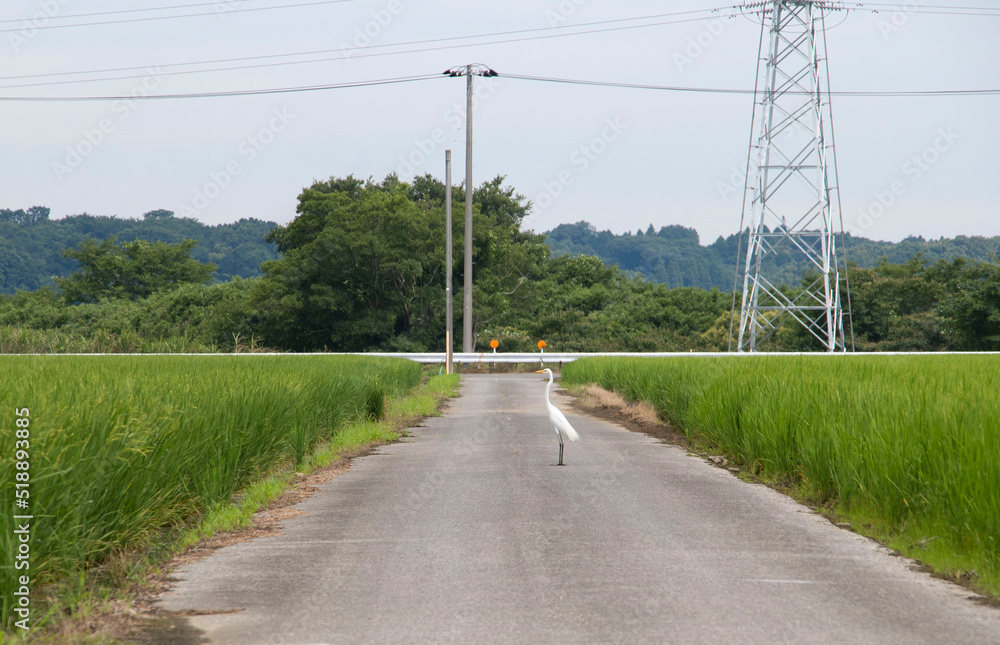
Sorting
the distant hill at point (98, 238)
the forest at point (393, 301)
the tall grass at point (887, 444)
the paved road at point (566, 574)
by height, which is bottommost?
the paved road at point (566, 574)

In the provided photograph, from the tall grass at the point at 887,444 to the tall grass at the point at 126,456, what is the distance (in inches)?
216

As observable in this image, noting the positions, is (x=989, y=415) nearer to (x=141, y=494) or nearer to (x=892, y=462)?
(x=892, y=462)

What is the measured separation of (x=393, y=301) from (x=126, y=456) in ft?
136

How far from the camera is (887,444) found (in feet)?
22.6

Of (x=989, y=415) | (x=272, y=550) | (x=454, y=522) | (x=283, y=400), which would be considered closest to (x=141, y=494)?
(x=272, y=550)

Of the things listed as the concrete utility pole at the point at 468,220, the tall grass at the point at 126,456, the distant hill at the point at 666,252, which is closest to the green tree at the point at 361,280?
the concrete utility pole at the point at 468,220

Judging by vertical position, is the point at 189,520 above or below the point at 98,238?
below

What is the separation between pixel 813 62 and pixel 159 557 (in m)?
34.9

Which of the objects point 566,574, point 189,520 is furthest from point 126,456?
point 566,574

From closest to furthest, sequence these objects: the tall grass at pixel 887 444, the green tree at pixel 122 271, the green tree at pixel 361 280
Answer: the tall grass at pixel 887 444
the green tree at pixel 361 280
the green tree at pixel 122 271

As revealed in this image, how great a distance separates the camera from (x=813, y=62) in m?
34.2

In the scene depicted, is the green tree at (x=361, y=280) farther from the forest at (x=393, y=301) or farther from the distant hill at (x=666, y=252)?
the distant hill at (x=666, y=252)

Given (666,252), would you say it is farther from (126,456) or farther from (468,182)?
(126,456)

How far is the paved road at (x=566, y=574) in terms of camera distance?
4.21 m
